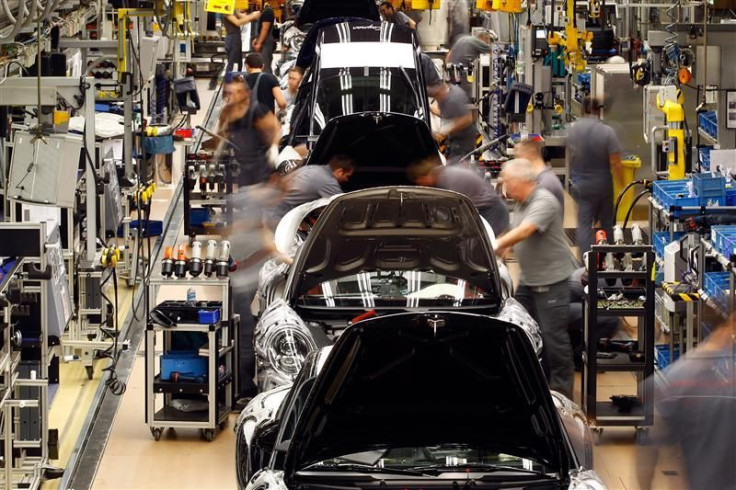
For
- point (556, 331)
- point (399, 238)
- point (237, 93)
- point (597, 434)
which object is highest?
point (237, 93)

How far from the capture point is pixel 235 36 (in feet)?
66.4

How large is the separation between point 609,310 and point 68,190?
3.32 metres

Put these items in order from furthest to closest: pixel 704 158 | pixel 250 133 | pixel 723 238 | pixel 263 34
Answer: pixel 263 34 < pixel 250 133 < pixel 704 158 < pixel 723 238

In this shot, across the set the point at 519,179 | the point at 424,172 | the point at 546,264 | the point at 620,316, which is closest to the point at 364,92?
the point at 424,172

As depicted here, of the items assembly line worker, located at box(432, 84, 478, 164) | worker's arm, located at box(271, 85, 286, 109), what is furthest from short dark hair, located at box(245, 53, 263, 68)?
assembly line worker, located at box(432, 84, 478, 164)

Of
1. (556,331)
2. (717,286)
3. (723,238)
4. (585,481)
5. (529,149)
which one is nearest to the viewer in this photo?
(585,481)

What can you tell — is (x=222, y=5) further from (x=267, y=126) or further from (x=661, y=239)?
(x=661, y=239)

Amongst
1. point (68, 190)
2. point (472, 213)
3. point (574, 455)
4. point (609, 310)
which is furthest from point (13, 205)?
point (574, 455)

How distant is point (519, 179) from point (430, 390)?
294 cm

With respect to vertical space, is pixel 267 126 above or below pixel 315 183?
above

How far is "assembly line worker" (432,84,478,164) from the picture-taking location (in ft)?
44.7

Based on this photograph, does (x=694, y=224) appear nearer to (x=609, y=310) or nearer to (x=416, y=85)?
(x=609, y=310)

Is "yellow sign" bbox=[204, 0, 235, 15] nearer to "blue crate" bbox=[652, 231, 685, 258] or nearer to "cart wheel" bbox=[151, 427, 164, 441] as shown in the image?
"blue crate" bbox=[652, 231, 685, 258]

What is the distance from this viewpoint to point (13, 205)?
8.98 m
